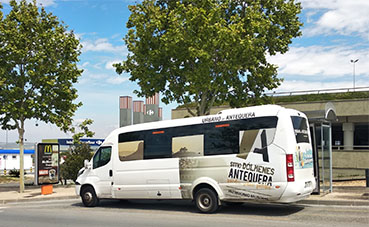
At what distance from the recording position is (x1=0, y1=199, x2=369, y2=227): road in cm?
997

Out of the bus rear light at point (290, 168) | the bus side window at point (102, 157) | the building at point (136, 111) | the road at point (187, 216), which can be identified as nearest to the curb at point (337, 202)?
the road at point (187, 216)

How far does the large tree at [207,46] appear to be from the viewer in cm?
1814

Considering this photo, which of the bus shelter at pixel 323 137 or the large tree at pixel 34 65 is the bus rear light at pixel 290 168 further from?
the large tree at pixel 34 65

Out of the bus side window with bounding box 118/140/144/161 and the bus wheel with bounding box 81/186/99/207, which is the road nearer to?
the bus wheel with bounding box 81/186/99/207

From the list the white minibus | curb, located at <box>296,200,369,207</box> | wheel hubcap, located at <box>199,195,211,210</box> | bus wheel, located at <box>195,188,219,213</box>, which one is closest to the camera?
the white minibus

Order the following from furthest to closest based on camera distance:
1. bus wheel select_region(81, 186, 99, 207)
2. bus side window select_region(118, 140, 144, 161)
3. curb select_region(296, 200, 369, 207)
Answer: bus wheel select_region(81, 186, 99, 207) → bus side window select_region(118, 140, 144, 161) → curb select_region(296, 200, 369, 207)

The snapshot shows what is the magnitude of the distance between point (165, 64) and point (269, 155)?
10.8 metres

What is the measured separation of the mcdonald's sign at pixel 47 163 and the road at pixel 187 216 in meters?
8.18

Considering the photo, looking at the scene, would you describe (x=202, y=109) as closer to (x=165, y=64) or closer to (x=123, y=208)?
(x=165, y=64)

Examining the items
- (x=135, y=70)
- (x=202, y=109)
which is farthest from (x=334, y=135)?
(x=135, y=70)

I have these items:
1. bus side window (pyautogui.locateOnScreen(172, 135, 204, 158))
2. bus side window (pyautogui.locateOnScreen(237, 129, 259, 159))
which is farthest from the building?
bus side window (pyautogui.locateOnScreen(237, 129, 259, 159))

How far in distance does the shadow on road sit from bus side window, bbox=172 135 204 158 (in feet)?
5.73

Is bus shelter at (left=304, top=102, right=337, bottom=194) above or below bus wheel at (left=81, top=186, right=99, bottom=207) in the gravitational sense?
above

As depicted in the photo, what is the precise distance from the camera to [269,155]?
35.6 ft
